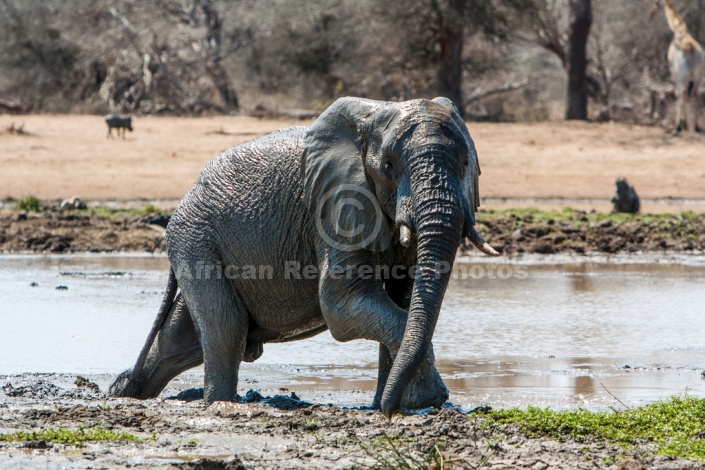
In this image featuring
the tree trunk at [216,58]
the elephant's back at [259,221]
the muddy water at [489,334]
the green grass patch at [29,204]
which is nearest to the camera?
the elephant's back at [259,221]

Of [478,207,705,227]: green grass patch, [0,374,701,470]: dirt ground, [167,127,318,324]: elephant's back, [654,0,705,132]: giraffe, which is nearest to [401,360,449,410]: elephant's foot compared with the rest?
[0,374,701,470]: dirt ground

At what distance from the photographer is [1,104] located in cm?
2461

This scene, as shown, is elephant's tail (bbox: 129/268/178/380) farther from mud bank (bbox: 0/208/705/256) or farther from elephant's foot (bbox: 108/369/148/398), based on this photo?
mud bank (bbox: 0/208/705/256)

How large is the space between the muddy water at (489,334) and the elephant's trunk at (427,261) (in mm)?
1539

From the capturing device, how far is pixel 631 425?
18.3ft

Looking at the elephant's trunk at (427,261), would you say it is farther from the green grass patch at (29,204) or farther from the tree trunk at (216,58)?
the tree trunk at (216,58)

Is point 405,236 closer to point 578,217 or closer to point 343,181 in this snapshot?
point 343,181

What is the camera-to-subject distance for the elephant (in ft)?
17.9

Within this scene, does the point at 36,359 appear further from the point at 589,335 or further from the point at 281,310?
the point at 589,335

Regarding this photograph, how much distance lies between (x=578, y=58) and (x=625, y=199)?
9281 millimetres

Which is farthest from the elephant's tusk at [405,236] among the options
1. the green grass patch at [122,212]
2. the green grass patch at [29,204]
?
the green grass patch at [29,204]

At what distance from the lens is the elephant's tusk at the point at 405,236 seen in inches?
213

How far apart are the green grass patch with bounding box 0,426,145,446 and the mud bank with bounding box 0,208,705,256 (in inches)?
367

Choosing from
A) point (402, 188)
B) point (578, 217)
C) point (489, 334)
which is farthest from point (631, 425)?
point (578, 217)
